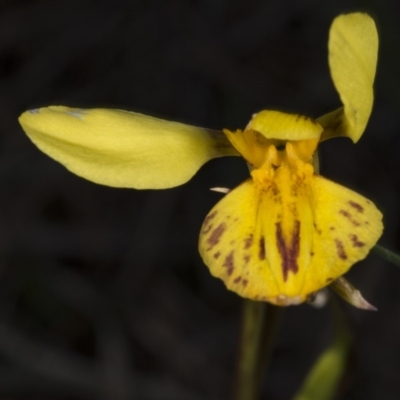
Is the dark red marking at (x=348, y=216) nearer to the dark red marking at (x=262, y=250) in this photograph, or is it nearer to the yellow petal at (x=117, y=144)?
the dark red marking at (x=262, y=250)

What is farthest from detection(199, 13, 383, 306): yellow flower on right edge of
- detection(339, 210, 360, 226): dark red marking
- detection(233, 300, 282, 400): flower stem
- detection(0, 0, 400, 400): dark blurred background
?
detection(0, 0, 400, 400): dark blurred background

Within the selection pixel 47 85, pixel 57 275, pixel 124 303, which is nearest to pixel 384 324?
pixel 124 303

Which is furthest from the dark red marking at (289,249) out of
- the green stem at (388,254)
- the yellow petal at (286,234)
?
the green stem at (388,254)

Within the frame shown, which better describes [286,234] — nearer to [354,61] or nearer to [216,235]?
[216,235]

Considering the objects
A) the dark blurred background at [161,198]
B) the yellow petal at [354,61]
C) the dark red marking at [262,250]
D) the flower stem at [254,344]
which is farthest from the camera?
the dark blurred background at [161,198]

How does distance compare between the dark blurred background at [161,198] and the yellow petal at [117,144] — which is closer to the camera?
the yellow petal at [117,144]

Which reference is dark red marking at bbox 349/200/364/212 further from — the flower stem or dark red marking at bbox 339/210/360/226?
the flower stem

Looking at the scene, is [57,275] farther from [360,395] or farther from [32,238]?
[360,395]
